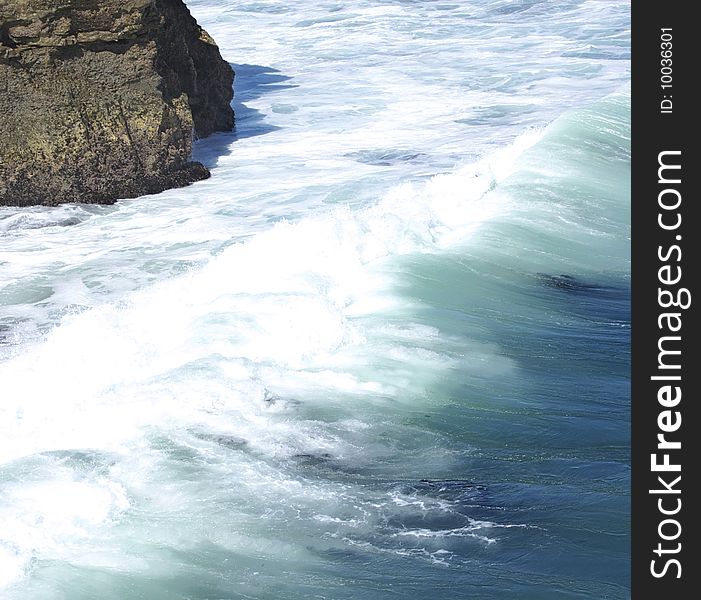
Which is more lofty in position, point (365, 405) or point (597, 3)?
point (597, 3)

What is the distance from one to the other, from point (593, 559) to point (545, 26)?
760 inches

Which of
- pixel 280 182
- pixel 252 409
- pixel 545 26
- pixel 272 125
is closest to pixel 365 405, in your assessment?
pixel 252 409

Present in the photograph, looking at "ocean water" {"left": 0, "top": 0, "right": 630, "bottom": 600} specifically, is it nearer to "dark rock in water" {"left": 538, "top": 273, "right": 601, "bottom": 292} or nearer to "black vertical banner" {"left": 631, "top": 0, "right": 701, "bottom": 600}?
"dark rock in water" {"left": 538, "top": 273, "right": 601, "bottom": 292}

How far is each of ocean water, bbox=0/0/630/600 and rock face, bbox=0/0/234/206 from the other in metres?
0.33

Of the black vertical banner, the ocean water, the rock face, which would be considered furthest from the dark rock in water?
the rock face

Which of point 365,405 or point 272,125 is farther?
point 272,125

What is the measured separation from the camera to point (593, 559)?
15.2ft

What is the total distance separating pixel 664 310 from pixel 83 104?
25.2ft

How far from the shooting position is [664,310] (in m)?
4.12

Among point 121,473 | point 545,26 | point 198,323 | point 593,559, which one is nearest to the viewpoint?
point 593,559

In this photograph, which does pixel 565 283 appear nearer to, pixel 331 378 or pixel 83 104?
pixel 331 378

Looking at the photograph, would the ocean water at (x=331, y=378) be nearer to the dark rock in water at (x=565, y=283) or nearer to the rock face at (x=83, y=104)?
the dark rock in water at (x=565, y=283)

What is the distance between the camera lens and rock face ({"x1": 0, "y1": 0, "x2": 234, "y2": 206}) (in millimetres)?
10469

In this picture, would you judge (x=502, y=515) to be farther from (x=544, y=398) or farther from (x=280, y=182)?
(x=280, y=182)
